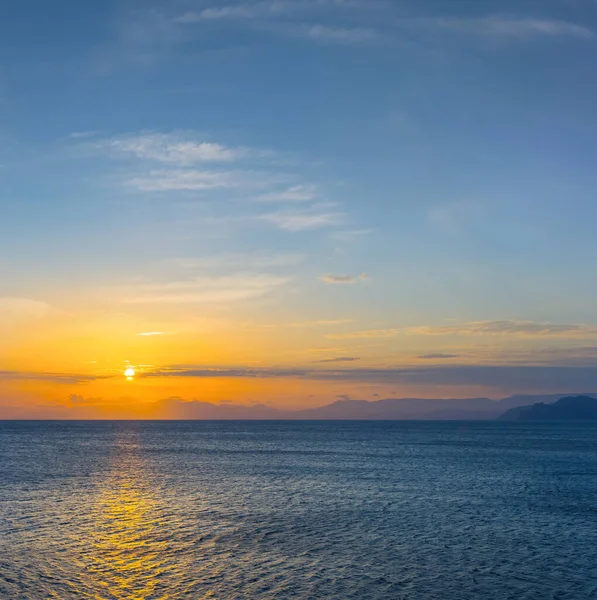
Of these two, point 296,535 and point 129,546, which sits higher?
point 129,546

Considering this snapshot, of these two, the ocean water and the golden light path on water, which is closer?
the golden light path on water

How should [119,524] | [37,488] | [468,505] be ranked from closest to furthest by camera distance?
[119,524]
[468,505]
[37,488]

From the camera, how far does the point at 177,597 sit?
37.4 metres

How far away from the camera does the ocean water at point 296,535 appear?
39.6m

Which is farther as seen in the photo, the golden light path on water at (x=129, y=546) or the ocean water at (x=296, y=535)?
the ocean water at (x=296, y=535)

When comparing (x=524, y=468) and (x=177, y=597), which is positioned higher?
(x=177, y=597)

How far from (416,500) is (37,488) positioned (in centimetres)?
4757

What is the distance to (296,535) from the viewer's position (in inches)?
2094

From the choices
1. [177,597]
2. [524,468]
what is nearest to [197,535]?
[177,597]

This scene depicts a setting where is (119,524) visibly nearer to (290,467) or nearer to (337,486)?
(337,486)

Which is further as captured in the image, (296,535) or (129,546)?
(296,535)

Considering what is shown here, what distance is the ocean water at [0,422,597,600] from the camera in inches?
1560

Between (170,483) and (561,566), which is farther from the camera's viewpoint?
(170,483)

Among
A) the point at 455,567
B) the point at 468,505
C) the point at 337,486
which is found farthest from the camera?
the point at 337,486
